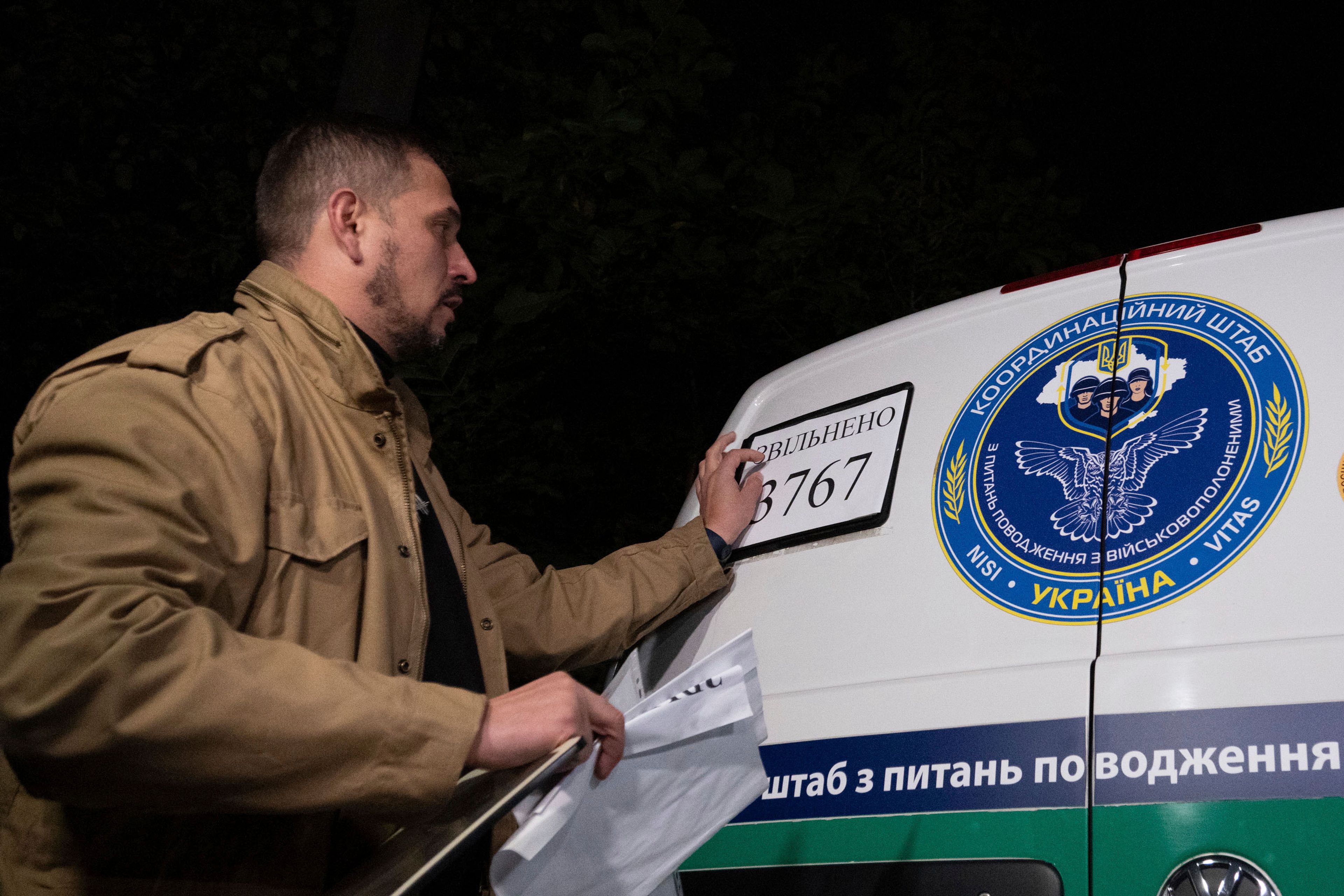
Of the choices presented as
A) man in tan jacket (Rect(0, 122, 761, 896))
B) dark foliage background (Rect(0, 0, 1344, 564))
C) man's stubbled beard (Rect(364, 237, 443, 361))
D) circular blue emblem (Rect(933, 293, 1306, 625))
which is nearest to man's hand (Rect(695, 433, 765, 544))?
circular blue emblem (Rect(933, 293, 1306, 625))

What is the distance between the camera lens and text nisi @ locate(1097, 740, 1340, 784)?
1549 millimetres

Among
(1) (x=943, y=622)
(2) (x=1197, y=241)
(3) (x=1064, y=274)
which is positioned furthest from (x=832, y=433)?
(2) (x=1197, y=241)

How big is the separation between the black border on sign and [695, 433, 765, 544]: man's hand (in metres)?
0.03

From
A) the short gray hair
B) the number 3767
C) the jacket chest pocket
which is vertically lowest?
the jacket chest pocket

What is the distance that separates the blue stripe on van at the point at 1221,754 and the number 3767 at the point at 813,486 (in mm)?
754

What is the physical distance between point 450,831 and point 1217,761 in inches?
40.3

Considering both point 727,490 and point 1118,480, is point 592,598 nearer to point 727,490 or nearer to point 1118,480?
point 727,490

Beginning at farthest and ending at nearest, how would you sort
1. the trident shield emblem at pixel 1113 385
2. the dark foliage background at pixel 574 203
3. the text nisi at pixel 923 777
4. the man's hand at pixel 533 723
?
the dark foliage background at pixel 574 203
the trident shield emblem at pixel 1113 385
the text nisi at pixel 923 777
the man's hand at pixel 533 723

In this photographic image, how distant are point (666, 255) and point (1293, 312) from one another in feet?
11.7

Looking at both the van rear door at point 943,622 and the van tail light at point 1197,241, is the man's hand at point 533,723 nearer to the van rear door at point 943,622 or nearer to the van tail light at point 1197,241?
the van rear door at point 943,622

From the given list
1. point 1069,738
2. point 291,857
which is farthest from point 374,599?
point 1069,738

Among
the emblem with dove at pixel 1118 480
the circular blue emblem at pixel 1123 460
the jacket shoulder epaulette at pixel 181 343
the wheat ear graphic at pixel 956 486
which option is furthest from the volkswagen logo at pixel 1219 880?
the jacket shoulder epaulette at pixel 181 343

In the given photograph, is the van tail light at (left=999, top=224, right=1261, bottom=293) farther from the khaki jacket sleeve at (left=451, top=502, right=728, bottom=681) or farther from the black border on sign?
the khaki jacket sleeve at (left=451, top=502, right=728, bottom=681)

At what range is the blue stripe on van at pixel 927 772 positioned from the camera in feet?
5.65
